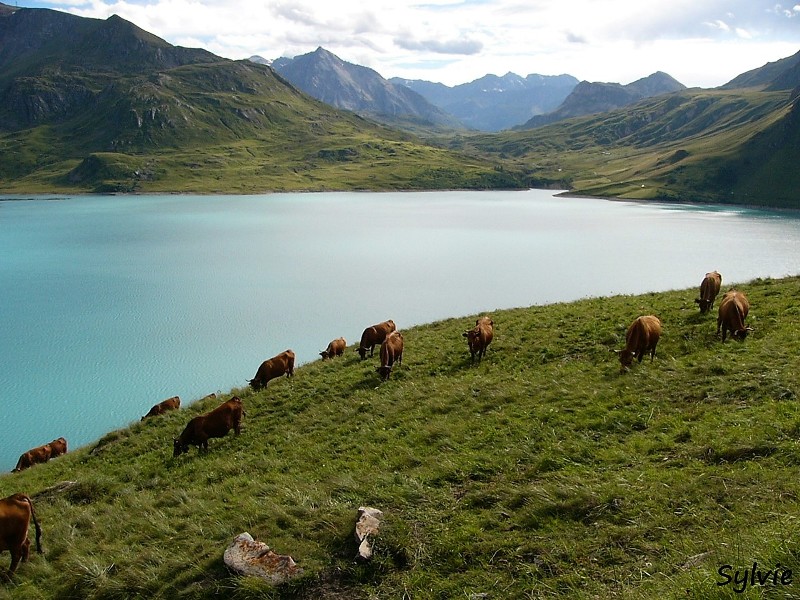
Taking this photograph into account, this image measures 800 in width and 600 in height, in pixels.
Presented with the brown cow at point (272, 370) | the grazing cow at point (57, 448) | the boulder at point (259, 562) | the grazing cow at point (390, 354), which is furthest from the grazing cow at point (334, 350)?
the boulder at point (259, 562)

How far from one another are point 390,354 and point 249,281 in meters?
55.4

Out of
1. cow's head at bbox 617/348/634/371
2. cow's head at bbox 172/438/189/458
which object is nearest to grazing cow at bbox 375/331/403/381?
cow's head at bbox 172/438/189/458

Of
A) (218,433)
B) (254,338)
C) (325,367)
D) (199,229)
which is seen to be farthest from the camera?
(199,229)

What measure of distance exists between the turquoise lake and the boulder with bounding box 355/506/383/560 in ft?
52.1

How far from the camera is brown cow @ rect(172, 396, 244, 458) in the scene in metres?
18.8

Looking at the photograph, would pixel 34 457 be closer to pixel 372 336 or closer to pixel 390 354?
pixel 372 336

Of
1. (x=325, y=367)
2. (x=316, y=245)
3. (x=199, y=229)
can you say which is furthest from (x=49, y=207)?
(x=325, y=367)

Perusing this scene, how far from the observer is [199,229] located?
128500mm

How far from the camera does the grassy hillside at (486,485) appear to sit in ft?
28.4

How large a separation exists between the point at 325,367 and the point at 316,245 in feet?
260

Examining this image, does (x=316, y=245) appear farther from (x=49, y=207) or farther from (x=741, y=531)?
(x=49, y=207)

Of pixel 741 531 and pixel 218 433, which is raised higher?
pixel 741 531

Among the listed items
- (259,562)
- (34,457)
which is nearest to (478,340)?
(259,562)

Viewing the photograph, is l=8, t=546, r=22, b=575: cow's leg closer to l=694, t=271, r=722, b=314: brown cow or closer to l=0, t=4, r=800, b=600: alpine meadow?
l=0, t=4, r=800, b=600: alpine meadow
